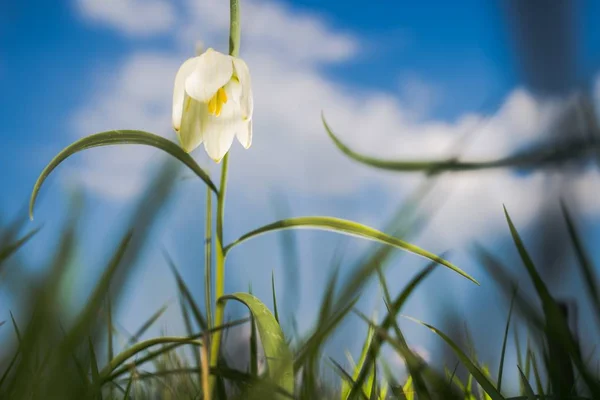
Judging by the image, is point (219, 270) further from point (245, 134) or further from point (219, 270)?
point (245, 134)

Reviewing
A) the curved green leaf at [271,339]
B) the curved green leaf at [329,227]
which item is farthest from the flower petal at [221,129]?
the curved green leaf at [271,339]

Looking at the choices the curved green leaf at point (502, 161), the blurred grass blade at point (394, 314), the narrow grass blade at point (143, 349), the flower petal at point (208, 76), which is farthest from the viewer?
the flower petal at point (208, 76)

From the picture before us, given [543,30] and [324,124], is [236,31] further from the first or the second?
[543,30]

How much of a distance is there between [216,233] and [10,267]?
417mm

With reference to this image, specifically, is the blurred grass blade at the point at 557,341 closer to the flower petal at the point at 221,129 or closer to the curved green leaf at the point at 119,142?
the curved green leaf at the point at 119,142

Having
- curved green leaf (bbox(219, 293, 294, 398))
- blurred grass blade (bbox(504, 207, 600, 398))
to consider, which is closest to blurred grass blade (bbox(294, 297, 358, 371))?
curved green leaf (bbox(219, 293, 294, 398))

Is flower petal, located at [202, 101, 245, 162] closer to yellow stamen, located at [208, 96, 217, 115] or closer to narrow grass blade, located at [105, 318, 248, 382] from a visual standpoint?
yellow stamen, located at [208, 96, 217, 115]

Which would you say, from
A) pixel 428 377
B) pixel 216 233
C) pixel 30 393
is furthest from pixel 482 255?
pixel 216 233

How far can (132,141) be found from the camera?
807 mm

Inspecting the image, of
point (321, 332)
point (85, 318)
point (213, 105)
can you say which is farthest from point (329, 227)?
point (85, 318)

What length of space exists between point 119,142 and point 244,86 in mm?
189

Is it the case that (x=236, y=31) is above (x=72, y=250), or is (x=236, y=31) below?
above

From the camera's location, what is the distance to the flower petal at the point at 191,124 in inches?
34.0

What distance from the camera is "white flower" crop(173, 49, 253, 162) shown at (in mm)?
810
